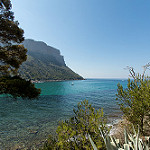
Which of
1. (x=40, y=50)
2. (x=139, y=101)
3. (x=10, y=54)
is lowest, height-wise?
(x=139, y=101)

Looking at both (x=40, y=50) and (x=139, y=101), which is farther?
(x=40, y=50)

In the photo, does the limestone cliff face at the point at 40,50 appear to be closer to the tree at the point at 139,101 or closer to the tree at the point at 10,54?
the tree at the point at 10,54

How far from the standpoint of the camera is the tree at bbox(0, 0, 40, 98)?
194 inches

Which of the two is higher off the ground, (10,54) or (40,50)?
(40,50)

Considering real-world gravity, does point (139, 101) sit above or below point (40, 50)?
below

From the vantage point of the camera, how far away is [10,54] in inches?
238

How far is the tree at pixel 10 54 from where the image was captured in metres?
4.93

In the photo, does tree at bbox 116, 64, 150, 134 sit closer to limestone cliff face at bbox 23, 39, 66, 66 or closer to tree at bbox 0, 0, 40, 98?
tree at bbox 0, 0, 40, 98

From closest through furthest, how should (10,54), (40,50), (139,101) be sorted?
1. (139,101)
2. (10,54)
3. (40,50)

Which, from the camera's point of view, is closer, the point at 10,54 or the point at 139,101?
the point at 139,101

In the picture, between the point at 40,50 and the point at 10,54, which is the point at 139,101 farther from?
the point at 40,50

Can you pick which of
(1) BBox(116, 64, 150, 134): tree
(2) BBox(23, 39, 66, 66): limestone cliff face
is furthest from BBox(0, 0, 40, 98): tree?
(2) BBox(23, 39, 66, 66): limestone cliff face

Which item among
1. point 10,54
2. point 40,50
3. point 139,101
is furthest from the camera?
point 40,50

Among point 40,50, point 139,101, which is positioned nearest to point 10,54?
point 139,101
